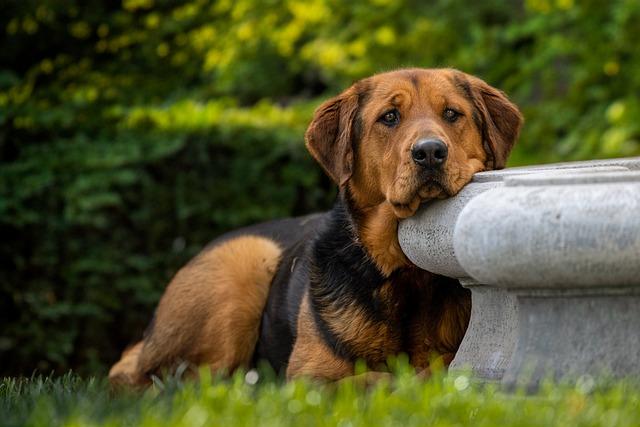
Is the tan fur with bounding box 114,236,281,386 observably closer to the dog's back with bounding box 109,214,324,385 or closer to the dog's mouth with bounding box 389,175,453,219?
the dog's back with bounding box 109,214,324,385

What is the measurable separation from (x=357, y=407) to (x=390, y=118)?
6.26ft

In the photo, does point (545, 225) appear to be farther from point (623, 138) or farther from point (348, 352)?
point (623, 138)

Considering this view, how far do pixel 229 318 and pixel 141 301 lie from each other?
184 centimetres

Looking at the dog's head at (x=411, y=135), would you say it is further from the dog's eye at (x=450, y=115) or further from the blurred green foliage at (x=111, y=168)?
the blurred green foliage at (x=111, y=168)

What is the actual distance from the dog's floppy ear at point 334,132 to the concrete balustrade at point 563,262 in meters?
1.18

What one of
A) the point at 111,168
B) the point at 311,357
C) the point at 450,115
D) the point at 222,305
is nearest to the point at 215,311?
the point at 222,305

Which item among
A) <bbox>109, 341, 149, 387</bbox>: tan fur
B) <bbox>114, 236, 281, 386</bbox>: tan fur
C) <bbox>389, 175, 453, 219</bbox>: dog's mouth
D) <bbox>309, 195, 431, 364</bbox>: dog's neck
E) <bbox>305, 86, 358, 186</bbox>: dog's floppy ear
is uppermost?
<bbox>305, 86, 358, 186</bbox>: dog's floppy ear

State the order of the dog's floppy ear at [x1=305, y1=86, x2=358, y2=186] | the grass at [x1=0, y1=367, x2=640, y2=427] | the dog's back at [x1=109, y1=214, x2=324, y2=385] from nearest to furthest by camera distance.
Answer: the grass at [x1=0, y1=367, x2=640, y2=427] → the dog's floppy ear at [x1=305, y1=86, x2=358, y2=186] → the dog's back at [x1=109, y1=214, x2=324, y2=385]

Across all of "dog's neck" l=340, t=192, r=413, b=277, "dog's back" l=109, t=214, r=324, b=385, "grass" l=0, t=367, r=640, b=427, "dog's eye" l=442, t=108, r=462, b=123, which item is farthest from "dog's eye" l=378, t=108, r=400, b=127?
"grass" l=0, t=367, r=640, b=427

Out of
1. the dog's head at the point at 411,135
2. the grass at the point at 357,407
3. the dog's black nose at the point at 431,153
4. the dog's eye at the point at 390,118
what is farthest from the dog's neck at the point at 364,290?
the grass at the point at 357,407

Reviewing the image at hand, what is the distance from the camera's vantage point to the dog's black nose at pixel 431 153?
4852 millimetres

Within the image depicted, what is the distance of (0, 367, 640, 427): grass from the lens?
3.58 meters

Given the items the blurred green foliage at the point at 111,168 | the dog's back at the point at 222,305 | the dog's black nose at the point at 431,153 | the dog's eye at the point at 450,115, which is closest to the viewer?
the dog's black nose at the point at 431,153

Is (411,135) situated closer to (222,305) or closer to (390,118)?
(390,118)
